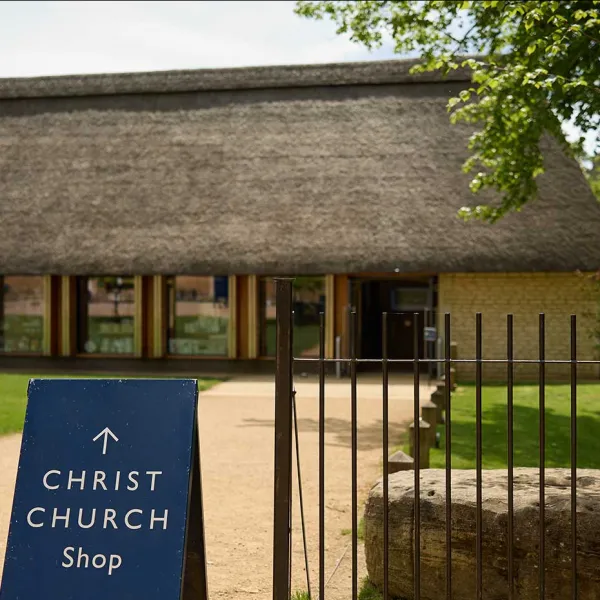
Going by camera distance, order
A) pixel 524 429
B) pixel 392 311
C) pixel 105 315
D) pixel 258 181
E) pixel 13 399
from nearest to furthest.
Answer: pixel 524 429, pixel 13 399, pixel 258 181, pixel 105 315, pixel 392 311

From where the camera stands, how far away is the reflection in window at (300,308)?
1905 centimetres

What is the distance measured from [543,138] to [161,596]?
708 inches

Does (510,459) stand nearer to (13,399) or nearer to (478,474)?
(478,474)

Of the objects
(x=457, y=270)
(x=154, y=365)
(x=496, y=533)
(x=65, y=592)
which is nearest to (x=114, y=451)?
(x=65, y=592)

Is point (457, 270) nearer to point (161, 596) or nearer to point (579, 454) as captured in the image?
point (579, 454)

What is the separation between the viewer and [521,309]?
17828 millimetres

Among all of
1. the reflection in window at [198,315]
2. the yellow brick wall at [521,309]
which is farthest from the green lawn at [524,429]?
the reflection in window at [198,315]

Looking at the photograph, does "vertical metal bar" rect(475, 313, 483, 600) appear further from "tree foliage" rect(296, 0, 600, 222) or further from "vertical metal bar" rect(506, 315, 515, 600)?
"tree foliage" rect(296, 0, 600, 222)

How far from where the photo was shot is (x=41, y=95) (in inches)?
897

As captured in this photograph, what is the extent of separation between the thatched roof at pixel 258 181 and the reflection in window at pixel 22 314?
1042 mm

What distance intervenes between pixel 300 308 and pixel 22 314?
21.3ft

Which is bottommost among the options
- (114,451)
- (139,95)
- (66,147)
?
(114,451)

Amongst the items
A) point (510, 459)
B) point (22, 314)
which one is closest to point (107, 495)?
point (510, 459)

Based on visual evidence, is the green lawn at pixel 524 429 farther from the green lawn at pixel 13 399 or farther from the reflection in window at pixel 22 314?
the reflection in window at pixel 22 314
